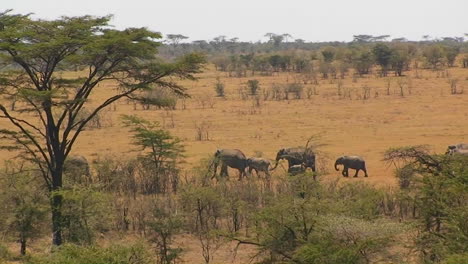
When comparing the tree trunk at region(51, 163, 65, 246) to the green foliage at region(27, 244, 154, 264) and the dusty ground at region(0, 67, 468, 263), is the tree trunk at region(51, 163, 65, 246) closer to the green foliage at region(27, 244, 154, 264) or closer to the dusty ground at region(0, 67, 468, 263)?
the green foliage at region(27, 244, 154, 264)

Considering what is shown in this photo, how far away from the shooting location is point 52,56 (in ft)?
43.9

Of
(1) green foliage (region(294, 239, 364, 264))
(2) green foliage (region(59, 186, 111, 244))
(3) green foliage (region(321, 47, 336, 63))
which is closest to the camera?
(1) green foliage (region(294, 239, 364, 264))

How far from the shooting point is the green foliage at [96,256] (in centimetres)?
921

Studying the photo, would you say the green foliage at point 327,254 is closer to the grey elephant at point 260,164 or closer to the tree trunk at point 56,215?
the tree trunk at point 56,215

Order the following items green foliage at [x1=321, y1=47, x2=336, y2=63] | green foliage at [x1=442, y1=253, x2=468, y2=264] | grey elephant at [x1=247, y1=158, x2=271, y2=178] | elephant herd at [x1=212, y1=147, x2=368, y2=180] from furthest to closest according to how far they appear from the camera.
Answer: green foliage at [x1=321, y1=47, x2=336, y2=63] < elephant herd at [x1=212, y1=147, x2=368, y2=180] < grey elephant at [x1=247, y1=158, x2=271, y2=178] < green foliage at [x1=442, y1=253, x2=468, y2=264]

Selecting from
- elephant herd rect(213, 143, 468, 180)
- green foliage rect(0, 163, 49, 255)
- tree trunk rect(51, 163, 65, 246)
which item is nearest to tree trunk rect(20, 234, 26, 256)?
green foliage rect(0, 163, 49, 255)

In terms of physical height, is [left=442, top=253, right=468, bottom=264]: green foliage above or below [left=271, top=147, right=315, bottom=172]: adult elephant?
above

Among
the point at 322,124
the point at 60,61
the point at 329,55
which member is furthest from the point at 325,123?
the point at 329,55

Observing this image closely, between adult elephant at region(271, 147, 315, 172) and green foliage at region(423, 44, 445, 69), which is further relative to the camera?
green foliage at region(423, 44, 445, 69)

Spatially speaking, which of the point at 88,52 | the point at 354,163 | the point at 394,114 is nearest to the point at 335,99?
the point at 394,114

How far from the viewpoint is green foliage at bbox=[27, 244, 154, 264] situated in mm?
9209

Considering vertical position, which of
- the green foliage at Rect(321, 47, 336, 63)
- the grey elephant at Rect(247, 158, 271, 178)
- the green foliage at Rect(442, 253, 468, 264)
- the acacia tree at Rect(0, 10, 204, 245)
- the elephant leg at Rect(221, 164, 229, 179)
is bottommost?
the elephant leg at Rect(221, 164, 229, 179)

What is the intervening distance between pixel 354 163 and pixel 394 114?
512 inches

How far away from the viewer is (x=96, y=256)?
9.32 metres
